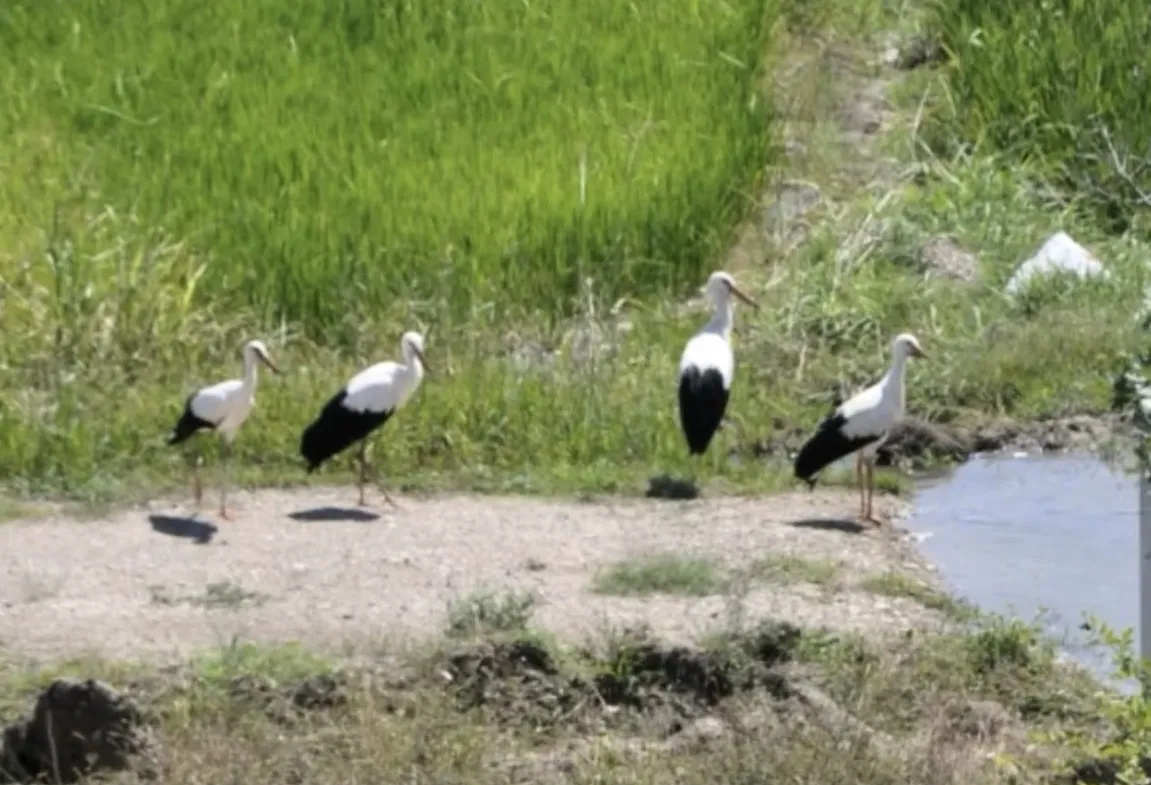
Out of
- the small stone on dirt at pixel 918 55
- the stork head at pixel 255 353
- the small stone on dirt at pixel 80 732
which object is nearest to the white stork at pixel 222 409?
the stork head at pixel 255 353

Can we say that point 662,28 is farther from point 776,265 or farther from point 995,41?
point 776,265

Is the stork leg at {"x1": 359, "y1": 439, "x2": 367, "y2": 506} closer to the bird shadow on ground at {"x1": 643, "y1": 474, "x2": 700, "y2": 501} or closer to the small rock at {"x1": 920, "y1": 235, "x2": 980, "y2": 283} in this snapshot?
the bird shadow on ground at {"x1": 643, "y1": 474, "x2": 700, "y2": 501}

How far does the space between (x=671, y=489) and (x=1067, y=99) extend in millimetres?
4874

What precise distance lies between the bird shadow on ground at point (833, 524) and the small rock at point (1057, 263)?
2.82m

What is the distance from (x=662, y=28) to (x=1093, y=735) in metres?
8.93

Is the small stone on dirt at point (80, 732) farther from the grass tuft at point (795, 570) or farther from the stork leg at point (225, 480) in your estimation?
the stork leg at point (225, 480)

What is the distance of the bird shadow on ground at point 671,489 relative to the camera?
10828mm

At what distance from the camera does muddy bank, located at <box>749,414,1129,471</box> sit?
11492 mm

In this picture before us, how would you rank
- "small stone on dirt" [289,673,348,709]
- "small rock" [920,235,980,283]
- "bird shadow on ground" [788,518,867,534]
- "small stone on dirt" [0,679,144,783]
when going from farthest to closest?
"small rock" [920,235,980,283] → "bird shadow on ground" [788,518,867,534] → "small stone on dirt" [289,673,348,709] → "small stone on dirt" [0,679,144,783]

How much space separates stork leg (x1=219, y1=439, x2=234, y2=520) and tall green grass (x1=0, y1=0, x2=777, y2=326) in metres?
1.37

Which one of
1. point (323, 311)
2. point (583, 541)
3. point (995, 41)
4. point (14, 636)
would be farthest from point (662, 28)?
point (14, 636)

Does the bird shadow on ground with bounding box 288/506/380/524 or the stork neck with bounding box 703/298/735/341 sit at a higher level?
the stork neck with bounding box 703/298/735/341

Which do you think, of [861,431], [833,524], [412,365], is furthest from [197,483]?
[861,431]

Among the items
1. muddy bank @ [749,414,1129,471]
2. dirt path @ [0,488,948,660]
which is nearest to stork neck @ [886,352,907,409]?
dirt path @ [0,488,948,660]
